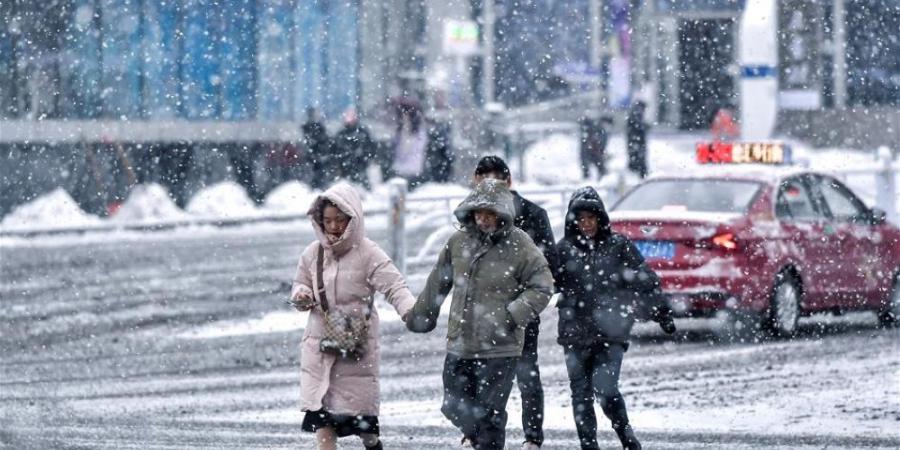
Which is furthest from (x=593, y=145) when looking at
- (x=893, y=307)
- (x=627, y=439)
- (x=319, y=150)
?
(x=627, y=439)

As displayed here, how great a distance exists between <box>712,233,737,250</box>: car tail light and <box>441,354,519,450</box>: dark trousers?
6.44 meters

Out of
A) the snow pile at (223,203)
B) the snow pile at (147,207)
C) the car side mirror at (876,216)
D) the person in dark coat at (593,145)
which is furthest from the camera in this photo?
the person in dark coat at (593,145)

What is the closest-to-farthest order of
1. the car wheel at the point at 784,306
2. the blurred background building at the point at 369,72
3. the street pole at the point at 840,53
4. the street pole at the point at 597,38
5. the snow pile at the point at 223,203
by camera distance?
1. the car wheel at the point at 784,306
2. the snow pile at the point at 223,203
3. the blurred background building at the point at 369,72
4. the street pole at the point at 840,53
5. the street pole at the point at 597,38

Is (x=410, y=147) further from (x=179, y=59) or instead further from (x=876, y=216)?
(x=876, y=216)

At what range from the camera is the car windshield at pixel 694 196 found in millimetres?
15383

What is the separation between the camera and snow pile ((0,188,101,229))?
30.0 metres

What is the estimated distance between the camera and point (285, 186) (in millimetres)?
34250

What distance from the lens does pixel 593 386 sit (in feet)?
31.5

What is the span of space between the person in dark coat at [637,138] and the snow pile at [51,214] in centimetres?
905

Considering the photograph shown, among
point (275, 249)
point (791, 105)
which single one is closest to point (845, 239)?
point (275, 249)

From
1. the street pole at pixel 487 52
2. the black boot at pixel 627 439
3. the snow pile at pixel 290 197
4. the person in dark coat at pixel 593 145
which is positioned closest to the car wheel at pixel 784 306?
the black boot at pixel 627 439

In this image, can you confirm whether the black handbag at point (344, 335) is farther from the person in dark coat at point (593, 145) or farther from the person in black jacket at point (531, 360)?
the person in dark coat at point (593, 145)

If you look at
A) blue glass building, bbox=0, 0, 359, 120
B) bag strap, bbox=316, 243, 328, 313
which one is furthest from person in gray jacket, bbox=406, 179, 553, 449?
blue glass building, bbox=0, 0, 359, 120

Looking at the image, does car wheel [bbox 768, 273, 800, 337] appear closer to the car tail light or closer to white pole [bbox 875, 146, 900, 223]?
the car tail light
